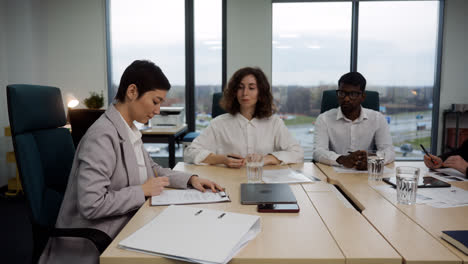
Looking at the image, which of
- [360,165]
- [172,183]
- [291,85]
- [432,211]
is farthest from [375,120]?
[291,85]

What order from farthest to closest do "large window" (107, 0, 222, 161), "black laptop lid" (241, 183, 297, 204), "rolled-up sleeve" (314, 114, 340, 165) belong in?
"large window" (107, 0, 222, 161), "rolled-up sleeve" (314, 114, 340, 165), "black laptop lid" (241, 183, 297, 204)

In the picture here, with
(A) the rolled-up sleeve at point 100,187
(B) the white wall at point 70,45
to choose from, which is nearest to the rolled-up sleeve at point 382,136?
(A) the rolled-up sleeve at point 100,187

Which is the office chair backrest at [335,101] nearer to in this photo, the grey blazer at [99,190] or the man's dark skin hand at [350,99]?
the man's dark skin hand at [350,99]

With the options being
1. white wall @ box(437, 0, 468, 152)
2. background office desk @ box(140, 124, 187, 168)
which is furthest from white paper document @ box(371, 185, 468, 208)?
white wall @ box(437, 0, 468, 152)

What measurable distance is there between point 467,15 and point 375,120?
3.17m

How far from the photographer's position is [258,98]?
2379 millimetres

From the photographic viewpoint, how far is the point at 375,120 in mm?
2447

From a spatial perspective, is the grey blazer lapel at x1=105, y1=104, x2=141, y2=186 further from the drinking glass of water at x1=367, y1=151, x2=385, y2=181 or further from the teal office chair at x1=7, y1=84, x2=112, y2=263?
the drinking glass of water at x1=367, y1=151, x2=385, y2=181

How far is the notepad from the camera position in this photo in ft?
2.87

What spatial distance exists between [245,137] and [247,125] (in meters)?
0.08

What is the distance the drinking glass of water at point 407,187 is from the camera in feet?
4.24

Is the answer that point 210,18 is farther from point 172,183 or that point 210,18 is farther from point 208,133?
point 172,183

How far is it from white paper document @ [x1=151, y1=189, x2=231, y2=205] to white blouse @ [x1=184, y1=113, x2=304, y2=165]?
810mm

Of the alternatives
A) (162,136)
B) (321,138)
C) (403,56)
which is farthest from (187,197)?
(403,56)
